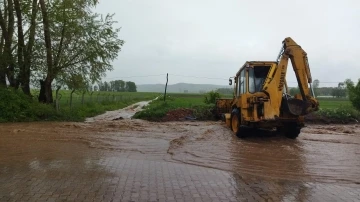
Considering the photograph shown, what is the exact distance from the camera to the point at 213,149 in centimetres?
1145

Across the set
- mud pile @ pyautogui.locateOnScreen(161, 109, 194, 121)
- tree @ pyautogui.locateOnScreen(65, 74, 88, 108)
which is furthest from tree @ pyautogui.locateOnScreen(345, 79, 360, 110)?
tree @ pyautogui.locateOnScreen(65, 74, 88, 108)

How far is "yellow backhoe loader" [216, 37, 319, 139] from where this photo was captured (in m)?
12.5

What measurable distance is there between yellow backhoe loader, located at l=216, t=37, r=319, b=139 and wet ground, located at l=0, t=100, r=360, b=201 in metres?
0.86

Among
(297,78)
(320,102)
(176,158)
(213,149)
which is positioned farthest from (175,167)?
(320,102)

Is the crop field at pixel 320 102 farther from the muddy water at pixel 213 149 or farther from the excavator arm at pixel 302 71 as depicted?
the excavator arm at pixel 302 71

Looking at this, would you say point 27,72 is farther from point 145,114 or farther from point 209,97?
point 209,97

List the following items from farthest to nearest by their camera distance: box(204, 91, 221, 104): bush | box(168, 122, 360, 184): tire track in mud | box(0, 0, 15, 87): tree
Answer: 1. box(204, 91, 221, 104): bush
2. box(0, 0, 15, 87): tree
3. box(168, 122, 360, 184): tire track in mud

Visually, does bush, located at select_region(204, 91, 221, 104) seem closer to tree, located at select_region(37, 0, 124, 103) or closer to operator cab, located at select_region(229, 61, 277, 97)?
tree, located at select_region(37, 0, 124, 103)

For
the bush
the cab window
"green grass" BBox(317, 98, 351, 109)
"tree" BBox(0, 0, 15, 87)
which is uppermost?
"tree" BBox(0, 0, 15, 87)

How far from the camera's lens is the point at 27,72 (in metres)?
22.0

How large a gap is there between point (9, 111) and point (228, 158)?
13.7 m

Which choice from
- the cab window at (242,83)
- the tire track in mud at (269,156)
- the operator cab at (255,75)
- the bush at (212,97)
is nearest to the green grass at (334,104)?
the bush at (212,97)

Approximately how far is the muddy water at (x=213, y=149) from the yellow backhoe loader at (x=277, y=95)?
850mm

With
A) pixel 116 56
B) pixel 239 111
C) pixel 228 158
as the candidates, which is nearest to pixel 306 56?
pixel 239 111
